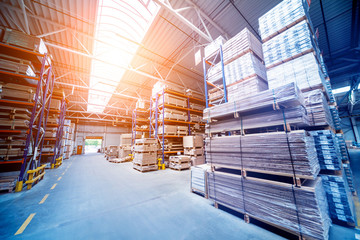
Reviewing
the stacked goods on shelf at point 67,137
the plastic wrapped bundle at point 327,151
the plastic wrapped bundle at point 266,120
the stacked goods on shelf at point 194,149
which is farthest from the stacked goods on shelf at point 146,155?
the stacked goods on shelf at point 67,137

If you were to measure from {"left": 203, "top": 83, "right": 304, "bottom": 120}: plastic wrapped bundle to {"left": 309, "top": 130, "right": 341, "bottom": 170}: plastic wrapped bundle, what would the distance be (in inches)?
43.8

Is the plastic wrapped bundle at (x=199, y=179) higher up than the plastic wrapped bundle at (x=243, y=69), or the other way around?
the plastic wrapped bundle at (x=243, y=69)

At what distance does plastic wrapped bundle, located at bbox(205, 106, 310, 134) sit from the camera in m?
2.46

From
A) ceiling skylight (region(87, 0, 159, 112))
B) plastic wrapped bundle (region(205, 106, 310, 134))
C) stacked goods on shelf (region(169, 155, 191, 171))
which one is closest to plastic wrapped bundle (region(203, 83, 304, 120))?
plastic wrapped bundle (region(205, 106, 310, 134))

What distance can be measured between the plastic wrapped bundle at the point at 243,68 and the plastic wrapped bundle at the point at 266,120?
7.20 feet

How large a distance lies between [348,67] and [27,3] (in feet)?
64.4

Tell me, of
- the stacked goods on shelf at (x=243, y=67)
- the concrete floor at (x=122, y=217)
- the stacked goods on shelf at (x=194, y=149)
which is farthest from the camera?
the stacked goods on shelf at (x=194, y=149)

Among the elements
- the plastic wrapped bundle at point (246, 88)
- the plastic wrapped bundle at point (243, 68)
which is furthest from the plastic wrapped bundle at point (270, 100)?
the plastic wrapped bundle at point (243, 68)

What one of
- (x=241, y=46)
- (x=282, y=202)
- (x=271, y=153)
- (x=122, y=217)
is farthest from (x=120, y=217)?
(x=241, y=46)

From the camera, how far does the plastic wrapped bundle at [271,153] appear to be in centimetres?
219

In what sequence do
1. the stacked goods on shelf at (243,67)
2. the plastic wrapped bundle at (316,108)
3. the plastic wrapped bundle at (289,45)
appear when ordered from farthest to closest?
the stacked goods on shelf at (243,67), the plastic wrapped bundle at (289,45), the plastic wrapped bundle at (316,108)

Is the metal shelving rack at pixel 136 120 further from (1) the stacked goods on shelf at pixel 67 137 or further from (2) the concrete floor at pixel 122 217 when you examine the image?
(2) the concrete floor at pixel 122 217

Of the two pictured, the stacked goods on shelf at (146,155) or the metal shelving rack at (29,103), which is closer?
the metal shelving rack at (29,103)

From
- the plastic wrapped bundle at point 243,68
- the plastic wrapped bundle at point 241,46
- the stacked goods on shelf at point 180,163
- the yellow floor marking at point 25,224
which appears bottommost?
the yellow floor marking at point 25,224
